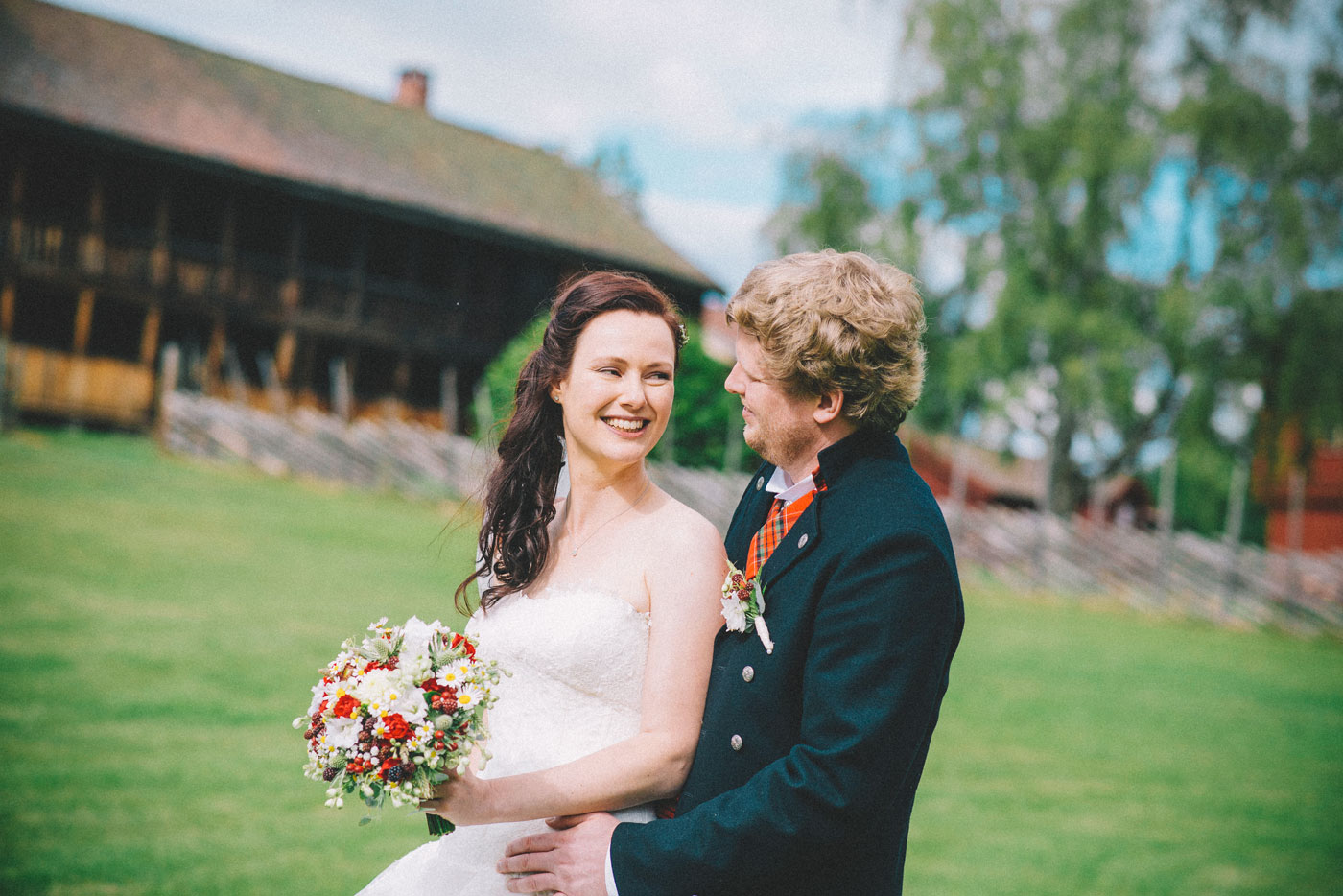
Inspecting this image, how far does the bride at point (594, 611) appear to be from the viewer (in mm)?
2547

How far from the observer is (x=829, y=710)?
2.19m

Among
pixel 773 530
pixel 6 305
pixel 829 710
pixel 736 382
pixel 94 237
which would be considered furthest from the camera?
pixel 94 237

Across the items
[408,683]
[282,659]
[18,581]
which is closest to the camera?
[408,683]

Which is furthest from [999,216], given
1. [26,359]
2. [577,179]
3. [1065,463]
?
[26,359]

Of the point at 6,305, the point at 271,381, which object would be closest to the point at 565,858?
the point at 6,305

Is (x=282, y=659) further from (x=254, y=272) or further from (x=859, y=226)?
(x=859, y=226)

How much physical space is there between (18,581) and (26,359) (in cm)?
1518

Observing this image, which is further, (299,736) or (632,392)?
(299,736)

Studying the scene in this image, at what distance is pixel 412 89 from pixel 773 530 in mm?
37025

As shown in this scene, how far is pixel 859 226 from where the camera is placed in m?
29.5

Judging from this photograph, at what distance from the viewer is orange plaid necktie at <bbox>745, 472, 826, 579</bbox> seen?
266cm

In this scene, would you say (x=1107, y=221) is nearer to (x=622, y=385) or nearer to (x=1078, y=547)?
(x=1078, y=547)

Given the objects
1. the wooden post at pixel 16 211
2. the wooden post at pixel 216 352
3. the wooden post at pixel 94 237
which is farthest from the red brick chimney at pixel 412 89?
the wooden post at pixel 16 211

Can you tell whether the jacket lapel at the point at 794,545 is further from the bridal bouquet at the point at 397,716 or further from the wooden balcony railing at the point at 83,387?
the wooden balcony railing at the point at 83,387
